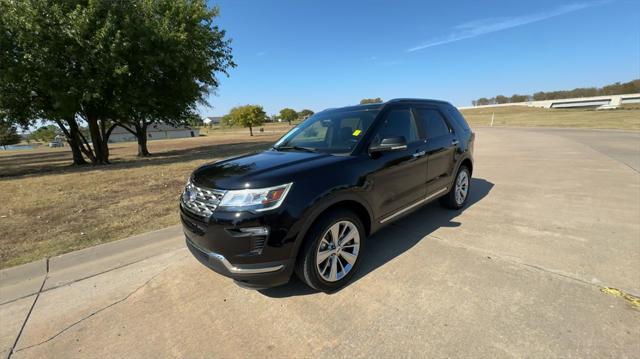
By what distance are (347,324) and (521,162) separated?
9.51 meters

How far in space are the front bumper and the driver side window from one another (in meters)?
1.54

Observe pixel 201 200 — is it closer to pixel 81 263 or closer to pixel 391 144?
pixel 391 144

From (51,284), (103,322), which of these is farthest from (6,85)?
(103,322)

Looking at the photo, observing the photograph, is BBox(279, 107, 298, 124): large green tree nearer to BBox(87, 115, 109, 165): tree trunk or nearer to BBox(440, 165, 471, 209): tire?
BBox(87, 115, 109, 165): tree trunk

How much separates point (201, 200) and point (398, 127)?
95.8 inches

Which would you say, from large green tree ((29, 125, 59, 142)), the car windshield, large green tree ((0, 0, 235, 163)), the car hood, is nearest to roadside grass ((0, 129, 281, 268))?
the car hood

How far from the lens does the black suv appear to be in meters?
2.50

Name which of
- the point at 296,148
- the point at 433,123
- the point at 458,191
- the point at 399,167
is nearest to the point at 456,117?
the point at 433,123

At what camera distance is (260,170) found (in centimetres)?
280

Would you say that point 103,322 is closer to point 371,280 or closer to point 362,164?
point 371,280

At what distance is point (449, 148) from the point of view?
4.68 meters

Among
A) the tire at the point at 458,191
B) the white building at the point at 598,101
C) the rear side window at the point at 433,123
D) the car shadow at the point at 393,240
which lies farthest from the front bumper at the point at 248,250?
the white building at the point at 598,101

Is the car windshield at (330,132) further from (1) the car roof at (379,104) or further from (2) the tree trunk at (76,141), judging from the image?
(2) the tree trunk at (76,141)

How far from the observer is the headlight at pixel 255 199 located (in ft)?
8.17
